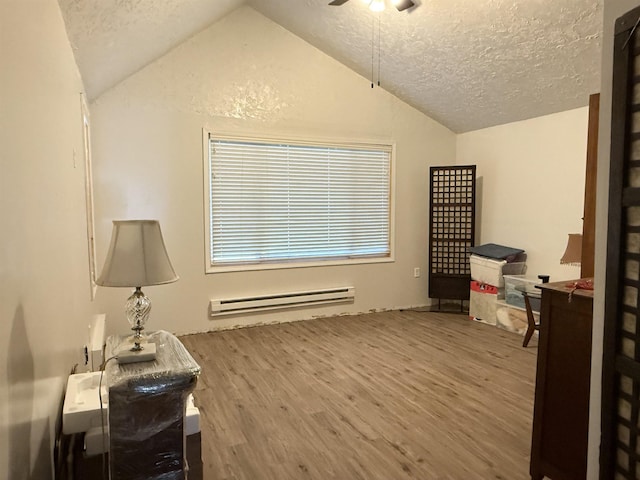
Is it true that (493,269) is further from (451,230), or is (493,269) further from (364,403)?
(364,403)

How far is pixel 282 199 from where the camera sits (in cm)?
496

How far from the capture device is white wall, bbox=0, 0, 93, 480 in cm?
100

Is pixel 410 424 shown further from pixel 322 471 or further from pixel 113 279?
pixel 113 279

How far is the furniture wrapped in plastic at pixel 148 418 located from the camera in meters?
1.41

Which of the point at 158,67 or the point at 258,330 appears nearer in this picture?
the point at 158,67

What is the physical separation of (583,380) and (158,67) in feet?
14.2

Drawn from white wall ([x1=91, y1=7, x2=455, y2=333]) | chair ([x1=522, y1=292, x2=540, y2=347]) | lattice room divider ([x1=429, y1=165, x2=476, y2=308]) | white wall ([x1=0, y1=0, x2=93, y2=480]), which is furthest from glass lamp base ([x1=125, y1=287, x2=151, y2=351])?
lattice room divider ([x1=429, y1=165, x2=476, y2=308])

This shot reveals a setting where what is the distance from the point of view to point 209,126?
4523mm

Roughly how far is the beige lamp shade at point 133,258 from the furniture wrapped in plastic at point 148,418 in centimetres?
29

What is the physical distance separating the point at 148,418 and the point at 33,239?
2.22ft

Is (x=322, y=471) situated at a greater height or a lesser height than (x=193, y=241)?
lesser

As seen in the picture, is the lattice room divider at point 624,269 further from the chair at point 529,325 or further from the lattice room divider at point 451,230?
the lattice room divider at point 451,230

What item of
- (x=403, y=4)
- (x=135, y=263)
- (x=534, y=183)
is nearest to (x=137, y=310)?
(x=135, y=263)

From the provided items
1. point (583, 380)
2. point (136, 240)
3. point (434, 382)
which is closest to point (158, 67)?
point (136, 240)
